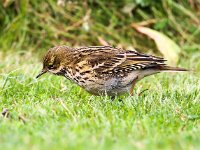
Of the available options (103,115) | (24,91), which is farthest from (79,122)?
(24,91)

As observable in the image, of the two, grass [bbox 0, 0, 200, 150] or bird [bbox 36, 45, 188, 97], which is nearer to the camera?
grass [bbox 0, 0, 200, 150]

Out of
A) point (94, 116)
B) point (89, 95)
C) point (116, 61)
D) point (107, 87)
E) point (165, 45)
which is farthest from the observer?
point (165, 45)

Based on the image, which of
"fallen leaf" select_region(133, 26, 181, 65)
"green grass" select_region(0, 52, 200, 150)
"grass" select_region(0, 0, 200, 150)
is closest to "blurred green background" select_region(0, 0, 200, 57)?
"grass" select_region(0, 0, 200, 150)

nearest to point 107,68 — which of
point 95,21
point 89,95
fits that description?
point 89,95

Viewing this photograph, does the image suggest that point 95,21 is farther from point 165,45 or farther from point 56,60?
point 56,60

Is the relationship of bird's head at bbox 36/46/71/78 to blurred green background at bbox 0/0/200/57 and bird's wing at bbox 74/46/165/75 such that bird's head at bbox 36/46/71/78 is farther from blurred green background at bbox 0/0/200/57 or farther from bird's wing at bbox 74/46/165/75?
blurred green background at bbox 0/0/200/57

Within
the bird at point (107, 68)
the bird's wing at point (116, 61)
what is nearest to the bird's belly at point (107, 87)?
the bird at point (107, 68)
